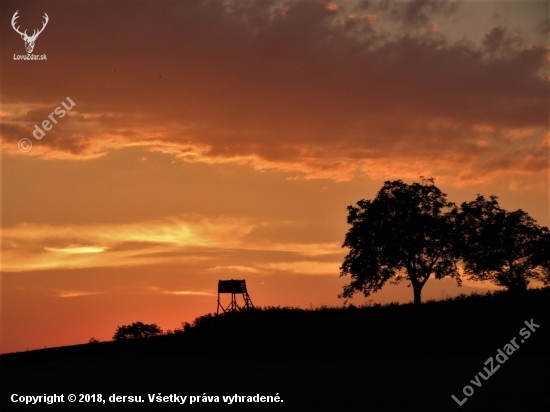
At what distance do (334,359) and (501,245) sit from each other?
41579 millimetres

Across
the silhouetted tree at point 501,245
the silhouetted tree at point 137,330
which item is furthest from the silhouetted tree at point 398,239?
the silhouetted tree at point 137,330

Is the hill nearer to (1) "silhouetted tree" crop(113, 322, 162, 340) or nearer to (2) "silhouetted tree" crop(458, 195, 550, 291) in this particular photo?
(2) "silhouetted tree" crop(458, 195, 550, 291)

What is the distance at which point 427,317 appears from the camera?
4175 centimetres

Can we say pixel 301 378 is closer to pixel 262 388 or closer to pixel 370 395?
pixel 262 388

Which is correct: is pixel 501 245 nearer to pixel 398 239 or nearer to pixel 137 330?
pixel 398 239

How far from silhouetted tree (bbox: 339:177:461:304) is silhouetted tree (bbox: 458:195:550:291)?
2.89 metres

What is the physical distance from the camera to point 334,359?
35438 mm

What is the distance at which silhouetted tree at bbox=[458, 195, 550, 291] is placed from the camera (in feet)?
227

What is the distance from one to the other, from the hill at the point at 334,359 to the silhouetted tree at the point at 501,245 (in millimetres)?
19757

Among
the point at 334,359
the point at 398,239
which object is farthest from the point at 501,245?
the point at 334,359

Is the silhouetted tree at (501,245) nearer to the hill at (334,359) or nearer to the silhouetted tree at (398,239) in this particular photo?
the silhouetted tree at (398,239)

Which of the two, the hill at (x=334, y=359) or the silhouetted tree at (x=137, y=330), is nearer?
the hill at (x=334, y=359)

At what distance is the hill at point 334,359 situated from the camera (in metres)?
21.1

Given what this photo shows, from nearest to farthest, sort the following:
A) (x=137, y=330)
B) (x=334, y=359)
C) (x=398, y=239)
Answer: (x=334, y=359) → (x=398, y=239) → (x=137, y=330)
